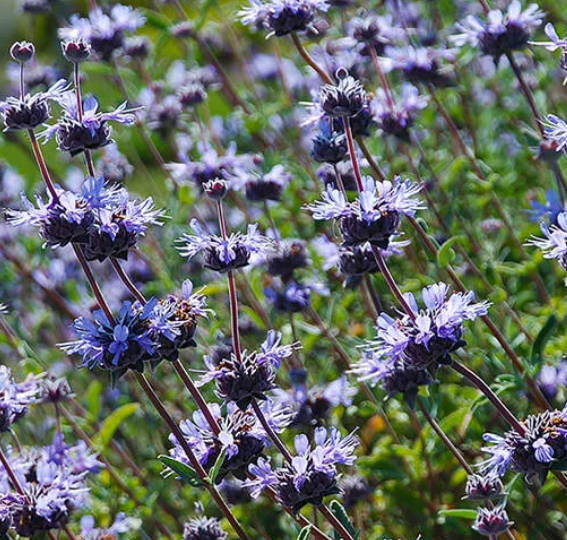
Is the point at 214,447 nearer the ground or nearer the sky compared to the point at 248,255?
nearer the ground

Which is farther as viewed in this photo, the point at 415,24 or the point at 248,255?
the point at 415,24

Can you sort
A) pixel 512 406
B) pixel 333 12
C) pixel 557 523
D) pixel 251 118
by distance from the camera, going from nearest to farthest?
pixel 557 523 < pixel 512 406 < pixel 251 118 < pixel 333 12

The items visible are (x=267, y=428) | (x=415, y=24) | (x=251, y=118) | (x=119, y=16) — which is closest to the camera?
(x=267, y=428)

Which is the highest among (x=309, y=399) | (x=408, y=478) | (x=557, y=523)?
(x=309, y=399)

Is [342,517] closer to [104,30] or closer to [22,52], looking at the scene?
[22,52]

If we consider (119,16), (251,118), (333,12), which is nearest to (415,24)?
(333,12)

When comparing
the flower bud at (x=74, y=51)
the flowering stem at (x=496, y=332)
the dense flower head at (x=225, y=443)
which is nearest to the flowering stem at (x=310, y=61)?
the flowering stem at (x=496, y=332)

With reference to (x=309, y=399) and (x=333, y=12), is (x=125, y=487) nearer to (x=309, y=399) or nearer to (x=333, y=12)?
(x=309, y=399)
